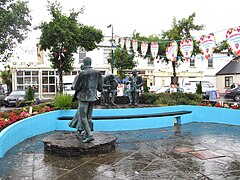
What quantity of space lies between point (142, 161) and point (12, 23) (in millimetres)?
12931

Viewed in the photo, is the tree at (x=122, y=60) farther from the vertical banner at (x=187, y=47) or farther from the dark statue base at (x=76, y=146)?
the dark statue base at (x=76, y=146)

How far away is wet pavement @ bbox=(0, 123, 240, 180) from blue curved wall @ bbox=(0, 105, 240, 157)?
0.38 meters

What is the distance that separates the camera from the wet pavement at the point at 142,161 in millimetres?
4723

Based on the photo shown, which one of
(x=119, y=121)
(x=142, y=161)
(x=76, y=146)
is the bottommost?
(x=142, y=161)

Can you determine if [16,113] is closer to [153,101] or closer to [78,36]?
[153,101]

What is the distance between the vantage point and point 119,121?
30.1ft

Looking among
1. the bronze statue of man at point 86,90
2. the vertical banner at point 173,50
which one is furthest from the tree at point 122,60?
the bronze statue of man at point 86,90

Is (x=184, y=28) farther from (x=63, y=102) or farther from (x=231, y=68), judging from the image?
(x=63, y=102)

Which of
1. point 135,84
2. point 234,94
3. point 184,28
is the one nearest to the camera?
point 135,84

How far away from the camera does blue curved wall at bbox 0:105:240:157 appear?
7487 mm

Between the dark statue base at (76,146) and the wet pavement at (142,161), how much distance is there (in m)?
0.16

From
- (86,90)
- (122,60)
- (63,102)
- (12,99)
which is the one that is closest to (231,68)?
(122,60)

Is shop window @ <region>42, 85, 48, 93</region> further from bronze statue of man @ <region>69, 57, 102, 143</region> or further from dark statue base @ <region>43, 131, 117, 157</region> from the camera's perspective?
bronze statue of man @ <region>69, 57, 102, 143</region>

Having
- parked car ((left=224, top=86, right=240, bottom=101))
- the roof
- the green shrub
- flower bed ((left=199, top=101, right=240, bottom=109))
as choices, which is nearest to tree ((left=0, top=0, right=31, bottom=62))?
the green shrub
